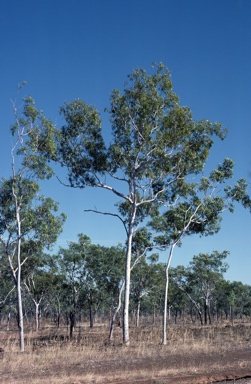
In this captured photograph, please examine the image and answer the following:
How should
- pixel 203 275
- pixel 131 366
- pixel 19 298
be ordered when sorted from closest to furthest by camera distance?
1. pixel 131 366
2. pixel 19 298
3. pixel 203 275

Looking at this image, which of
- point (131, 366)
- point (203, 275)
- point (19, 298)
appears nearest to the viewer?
point (131, 366)

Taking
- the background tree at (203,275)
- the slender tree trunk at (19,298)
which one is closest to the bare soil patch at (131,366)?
the slender tree trunk at (19,298)

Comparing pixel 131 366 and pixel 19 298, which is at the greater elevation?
pixel 19 298

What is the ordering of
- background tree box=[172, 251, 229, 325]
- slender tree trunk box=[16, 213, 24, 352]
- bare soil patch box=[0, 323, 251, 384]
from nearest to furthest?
Result: bare soil patch box=[0, 323, 251, 384] → slender tree trunk box=[16, 213, 24, 352] → background tree box=[172, 251, 229, 325]

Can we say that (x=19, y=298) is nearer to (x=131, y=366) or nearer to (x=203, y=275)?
(x=131, y=366)

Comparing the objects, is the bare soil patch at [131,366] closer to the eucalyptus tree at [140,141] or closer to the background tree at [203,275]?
the eucalyptus tree at [140,141]

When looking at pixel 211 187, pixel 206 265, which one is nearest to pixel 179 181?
pixel 211 187

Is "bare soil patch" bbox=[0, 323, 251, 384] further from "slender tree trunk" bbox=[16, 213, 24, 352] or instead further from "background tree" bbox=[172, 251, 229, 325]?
"background tree" bbox=[172, 251, 229, 325]

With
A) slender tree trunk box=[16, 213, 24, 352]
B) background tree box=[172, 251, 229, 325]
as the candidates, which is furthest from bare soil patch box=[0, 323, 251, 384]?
background tree box=[172, 251, 229, 325]

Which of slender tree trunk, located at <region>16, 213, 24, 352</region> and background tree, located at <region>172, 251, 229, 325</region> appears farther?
background tree, located at <region>172, 251, 229, 325</region>

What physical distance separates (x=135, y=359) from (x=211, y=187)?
1292 cm

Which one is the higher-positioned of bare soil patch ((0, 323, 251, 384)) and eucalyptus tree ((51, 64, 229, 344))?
eucalyptus tree ((51, 64, 229, 344))

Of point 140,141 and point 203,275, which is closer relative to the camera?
point 140,141

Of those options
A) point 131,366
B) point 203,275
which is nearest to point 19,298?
point 131,366
